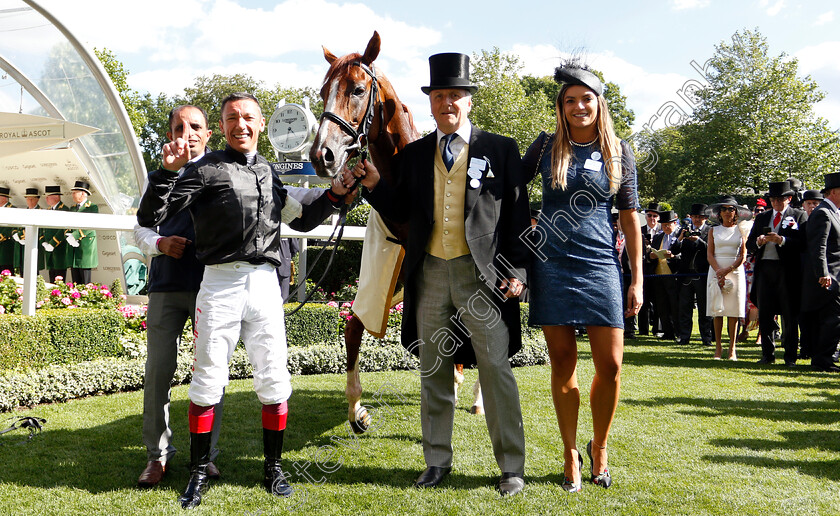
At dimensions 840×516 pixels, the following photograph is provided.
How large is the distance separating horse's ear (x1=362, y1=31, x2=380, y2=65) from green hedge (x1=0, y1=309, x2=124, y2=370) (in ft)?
12.6

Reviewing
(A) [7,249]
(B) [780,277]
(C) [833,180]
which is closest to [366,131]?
(C) [833,180]

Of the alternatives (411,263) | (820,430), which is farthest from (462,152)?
(820,430)

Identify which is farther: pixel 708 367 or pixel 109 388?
pixel 708 367

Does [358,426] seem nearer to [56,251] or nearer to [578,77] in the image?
[578,77]

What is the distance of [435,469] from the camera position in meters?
3.45

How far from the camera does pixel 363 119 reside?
3516 mm

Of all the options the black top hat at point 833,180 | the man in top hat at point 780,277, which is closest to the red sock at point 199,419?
the man in top hat at point 780,277

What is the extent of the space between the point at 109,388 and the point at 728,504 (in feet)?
17.0

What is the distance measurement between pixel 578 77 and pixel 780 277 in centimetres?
642

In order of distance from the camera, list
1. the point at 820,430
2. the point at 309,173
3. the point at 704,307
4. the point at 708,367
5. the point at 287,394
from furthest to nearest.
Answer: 1. the point at 309,173
2. the point at 704,307
3. the point at 708,367
4. the point at 820,430
5. the point at 287,394

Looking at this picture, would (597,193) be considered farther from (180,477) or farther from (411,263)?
(180,477)

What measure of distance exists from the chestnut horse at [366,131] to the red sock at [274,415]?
1076 mm

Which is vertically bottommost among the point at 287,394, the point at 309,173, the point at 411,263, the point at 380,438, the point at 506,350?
the point at 380,438

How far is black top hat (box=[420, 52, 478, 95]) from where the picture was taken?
3.29m
